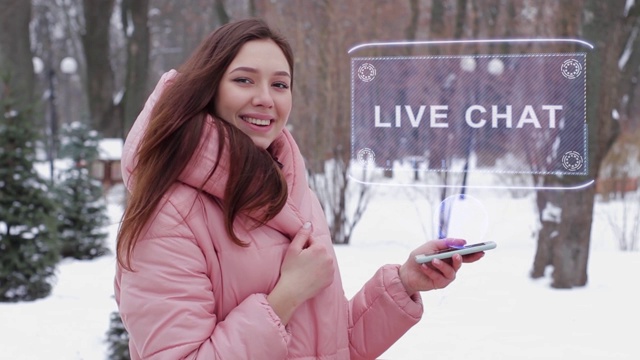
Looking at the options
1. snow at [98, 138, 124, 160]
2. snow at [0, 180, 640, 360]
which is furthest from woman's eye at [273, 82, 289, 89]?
snow at [98, 138, 124, 160]

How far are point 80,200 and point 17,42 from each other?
182 cm

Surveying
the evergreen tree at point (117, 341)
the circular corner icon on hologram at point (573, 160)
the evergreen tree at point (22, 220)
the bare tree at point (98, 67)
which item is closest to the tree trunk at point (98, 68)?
the bare tree at point (98, 67)

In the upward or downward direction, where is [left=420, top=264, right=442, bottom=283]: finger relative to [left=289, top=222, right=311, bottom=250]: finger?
downward

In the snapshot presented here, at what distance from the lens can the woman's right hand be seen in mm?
1426

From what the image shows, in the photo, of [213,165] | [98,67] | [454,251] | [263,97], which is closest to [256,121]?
[263,97]

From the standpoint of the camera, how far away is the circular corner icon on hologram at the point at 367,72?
8.73 feet

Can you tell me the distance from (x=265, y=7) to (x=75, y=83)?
29.3 meters

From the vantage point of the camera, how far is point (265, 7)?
4.62 meters

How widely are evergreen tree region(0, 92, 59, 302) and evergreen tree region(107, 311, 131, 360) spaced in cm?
207

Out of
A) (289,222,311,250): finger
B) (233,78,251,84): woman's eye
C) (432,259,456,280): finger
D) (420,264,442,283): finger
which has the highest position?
(233,78,251,84): woman's eye

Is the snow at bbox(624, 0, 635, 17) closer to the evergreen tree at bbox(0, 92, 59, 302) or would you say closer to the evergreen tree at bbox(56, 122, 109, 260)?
the evergreen tree at bbox(0, 92, 59, 302)

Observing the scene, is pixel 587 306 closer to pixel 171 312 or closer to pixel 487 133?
pixel 487 133

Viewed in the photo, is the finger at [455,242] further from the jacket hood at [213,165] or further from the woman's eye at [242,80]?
the woman's eye at [242,80]

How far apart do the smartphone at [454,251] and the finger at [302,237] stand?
0.87ft
